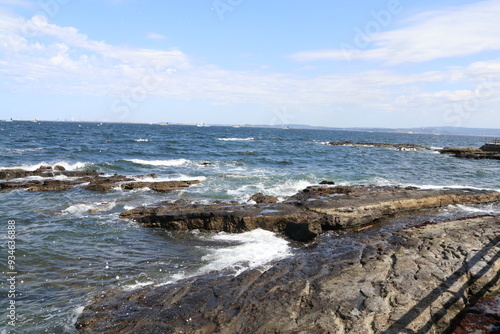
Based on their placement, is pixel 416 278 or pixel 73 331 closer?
pixel 73 331

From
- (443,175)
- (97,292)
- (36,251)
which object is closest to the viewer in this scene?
(97,292)

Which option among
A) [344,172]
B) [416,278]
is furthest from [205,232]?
[344,172]

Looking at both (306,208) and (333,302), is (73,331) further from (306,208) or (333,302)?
(306,208)

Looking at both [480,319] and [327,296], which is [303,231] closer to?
[327,296]

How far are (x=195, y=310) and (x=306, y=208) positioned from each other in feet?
27.5

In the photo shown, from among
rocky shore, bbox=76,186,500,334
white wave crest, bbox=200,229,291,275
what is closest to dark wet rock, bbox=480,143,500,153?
rocky shore, bbox=76,186,500,334

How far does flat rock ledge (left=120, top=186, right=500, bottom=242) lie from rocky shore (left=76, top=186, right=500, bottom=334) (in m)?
1.02

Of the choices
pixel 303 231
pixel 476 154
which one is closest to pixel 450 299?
pixel 303 231

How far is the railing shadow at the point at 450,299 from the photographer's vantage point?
5.86 metres

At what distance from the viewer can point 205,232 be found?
42.6 feet

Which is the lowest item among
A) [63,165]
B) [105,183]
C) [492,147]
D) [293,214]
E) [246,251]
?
[246,251]

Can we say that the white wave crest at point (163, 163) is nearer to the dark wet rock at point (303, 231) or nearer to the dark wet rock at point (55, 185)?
the dark wet rock at point (55, 185)

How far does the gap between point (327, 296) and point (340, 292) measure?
0.35 m

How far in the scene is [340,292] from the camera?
701 cm
